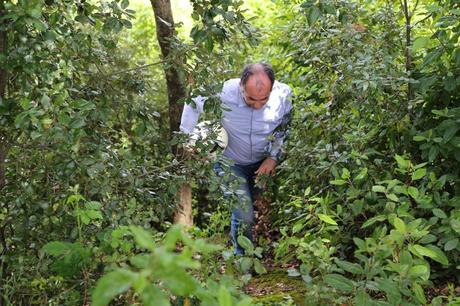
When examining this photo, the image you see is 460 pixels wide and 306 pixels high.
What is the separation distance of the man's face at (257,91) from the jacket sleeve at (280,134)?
184 millimetres

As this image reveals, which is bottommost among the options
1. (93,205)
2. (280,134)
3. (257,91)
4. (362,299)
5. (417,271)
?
(362,299)

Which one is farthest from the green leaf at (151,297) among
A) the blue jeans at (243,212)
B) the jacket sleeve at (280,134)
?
the jacket sleeve at (280,134)

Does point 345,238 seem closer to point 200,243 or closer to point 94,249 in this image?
point 94,249

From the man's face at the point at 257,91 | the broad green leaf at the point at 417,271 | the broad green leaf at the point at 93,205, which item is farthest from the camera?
the man's face at the point at 257,91

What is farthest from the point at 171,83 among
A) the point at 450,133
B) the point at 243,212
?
the point at 450,133

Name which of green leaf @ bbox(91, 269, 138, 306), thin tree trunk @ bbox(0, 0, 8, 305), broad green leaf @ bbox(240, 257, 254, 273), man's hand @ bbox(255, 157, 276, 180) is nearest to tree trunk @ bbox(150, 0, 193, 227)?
man's hand @ bbox(255, 157, 276, 180)

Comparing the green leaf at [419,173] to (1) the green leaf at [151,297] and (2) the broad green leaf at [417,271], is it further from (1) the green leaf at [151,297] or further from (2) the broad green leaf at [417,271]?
(1) the green leaf at [151,297]

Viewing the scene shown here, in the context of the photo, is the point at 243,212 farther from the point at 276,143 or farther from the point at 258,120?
the point at 258,120

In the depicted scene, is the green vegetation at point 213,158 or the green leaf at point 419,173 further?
the green leaf at point 419,173

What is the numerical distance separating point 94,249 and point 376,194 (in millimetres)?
1709

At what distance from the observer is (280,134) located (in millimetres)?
5582

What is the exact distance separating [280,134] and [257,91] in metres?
0.42

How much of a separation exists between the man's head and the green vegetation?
29 centimetres

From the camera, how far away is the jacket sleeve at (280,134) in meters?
5.52
